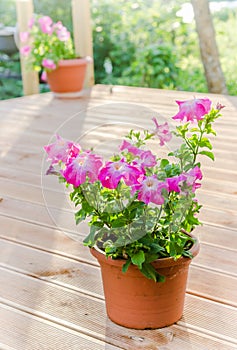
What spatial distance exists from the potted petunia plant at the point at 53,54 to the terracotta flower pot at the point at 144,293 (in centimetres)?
302

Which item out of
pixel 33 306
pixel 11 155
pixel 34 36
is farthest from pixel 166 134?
pixel 34 36

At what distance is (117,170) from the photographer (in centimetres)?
148

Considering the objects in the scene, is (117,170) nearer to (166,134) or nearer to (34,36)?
(166,134)

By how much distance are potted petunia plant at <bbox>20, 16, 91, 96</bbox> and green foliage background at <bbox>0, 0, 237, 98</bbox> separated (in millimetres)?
790

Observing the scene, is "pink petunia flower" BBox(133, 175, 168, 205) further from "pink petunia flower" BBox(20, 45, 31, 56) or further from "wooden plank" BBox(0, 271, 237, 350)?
"pink petunia flower" BBox(20, 45, 31, 56)

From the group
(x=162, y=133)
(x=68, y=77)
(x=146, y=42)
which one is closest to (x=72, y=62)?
(x=68, y=77)

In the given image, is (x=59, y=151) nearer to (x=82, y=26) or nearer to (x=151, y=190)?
(x=151, y=190)

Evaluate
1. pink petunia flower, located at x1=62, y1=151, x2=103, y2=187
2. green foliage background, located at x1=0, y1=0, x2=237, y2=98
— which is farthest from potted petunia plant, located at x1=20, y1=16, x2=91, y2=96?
pink petunia flower, located at x1=62, y1=151, x2=103, y2=187

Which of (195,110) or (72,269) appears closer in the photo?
(195,110)

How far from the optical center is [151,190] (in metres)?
1.48

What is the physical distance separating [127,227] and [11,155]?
1923 millimetres

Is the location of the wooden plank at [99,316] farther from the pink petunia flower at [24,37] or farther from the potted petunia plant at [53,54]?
the pink petunia flower at [24,37]

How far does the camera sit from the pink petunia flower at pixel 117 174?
147 centimetres

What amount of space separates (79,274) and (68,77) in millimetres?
2745
